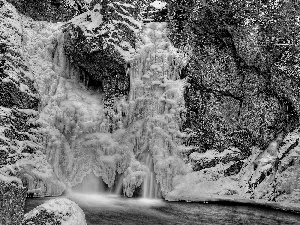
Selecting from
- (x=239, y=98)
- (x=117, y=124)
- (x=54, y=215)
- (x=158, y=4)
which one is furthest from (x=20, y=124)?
(x=158, y=4)

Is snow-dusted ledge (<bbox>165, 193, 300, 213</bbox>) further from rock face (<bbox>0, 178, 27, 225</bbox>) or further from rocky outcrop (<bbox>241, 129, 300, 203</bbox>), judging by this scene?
rock face (<bbox>0, 178, 27, 225</bbox>)

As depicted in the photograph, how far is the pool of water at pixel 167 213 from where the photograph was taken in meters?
7.50

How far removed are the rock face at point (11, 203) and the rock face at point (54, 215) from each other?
0.34 meters

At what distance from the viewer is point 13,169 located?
9.44 m

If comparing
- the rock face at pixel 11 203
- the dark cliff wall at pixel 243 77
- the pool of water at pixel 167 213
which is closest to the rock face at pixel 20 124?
the pool of water at pixel 167 213

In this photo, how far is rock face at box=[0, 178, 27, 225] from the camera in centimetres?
341

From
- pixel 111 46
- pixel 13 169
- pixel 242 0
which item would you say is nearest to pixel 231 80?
pixel 242 0

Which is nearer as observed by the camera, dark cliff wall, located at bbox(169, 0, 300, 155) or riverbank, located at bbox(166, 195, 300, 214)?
riverbank, located at bbox(166, 195, 300, 214)

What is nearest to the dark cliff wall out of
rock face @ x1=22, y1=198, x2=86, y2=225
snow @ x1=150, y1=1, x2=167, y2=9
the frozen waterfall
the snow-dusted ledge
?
the frozen waterfall

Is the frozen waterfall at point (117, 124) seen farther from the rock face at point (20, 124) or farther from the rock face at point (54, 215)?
the rock face at point (54, 215)

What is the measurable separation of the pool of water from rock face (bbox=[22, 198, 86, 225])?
282cm

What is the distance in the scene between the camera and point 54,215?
13.1ft

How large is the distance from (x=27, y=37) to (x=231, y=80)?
7656mm

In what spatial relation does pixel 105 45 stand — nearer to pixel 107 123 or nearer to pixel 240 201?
pixel 107 123
